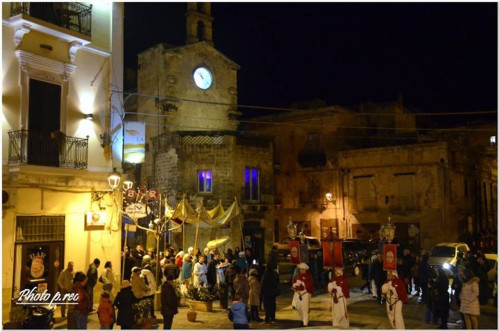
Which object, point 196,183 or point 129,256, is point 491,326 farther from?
point 196,183

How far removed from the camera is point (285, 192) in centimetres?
3741

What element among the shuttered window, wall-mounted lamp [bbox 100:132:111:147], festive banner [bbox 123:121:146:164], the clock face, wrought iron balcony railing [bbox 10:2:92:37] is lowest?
the shuttered window

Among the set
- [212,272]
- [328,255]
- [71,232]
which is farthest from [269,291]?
[71,232]

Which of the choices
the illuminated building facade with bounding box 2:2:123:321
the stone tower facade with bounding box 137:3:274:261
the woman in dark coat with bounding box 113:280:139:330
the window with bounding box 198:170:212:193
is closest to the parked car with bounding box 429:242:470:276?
the stone tower facade with bounding box 137:3:274:261

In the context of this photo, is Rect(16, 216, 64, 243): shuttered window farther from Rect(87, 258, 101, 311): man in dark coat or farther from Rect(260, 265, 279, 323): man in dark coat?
Rect(260, 265, 279, 323): man in dark coat

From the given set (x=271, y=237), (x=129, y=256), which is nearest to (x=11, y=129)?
(x=129, y=256)

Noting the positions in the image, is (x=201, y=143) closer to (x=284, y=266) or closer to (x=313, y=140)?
(x=284, y=266)

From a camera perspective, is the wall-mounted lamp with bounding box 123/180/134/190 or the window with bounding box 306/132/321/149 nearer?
the wall-mounted lamp with bounding box 123/180/134/190

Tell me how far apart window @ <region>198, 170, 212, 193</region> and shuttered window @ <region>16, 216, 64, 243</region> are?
12270 mm

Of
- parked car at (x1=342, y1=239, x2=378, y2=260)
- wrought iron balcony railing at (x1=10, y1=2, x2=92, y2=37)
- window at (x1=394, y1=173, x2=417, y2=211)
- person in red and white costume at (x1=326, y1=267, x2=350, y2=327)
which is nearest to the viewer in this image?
person in red and white costume at (x1=326, y1=267, x2=350, y2=327)

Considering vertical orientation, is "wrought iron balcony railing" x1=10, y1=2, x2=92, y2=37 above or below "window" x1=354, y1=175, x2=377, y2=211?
above

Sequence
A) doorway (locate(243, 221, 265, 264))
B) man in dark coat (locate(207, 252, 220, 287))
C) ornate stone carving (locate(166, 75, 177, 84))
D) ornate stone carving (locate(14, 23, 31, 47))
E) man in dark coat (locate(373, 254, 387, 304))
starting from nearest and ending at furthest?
ornate stone carving (locate(14, 23, 31, 47)) < man in dark coat (locate(373, 254, 387, 304)) < man in dark coat (locate(207, 252, 220, 287)) < doorway (locate(243, 221, 265, 264)) < ornate stone carving (locate(166, 75, 177, 84))

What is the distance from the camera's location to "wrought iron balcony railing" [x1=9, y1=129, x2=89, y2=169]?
45.2 ft

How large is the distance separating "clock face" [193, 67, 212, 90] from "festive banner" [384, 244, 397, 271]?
21.2 meters
